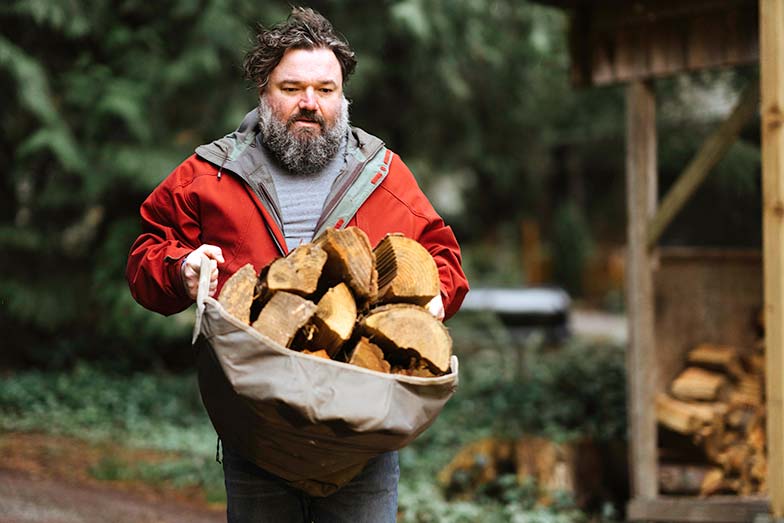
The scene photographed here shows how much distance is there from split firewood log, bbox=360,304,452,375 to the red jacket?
0.31 meters

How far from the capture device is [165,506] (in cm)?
555

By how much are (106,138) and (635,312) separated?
5043mm

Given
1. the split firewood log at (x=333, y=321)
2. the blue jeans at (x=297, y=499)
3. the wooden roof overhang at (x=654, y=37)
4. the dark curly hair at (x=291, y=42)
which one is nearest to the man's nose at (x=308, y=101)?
the dark curly hair at (x=291, y=42)

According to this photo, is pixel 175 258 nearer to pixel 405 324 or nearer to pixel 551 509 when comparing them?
pixel 405 324

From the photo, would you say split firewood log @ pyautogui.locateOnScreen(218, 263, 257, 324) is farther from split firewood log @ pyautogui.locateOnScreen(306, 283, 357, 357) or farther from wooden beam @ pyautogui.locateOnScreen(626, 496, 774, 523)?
wooden beam @ pyautogui.locateOnScreen(626, 496, 774, 523)

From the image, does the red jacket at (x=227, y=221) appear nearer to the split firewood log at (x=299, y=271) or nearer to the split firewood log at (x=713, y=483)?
the split firewood log at (x=299, y=271)

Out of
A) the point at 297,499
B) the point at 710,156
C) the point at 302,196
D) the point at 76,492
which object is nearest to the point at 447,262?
the point at 302,196

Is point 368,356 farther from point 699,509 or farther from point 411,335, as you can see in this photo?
point 699,509

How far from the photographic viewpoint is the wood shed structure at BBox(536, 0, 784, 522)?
4711 millimetres

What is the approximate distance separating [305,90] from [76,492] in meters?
4.02

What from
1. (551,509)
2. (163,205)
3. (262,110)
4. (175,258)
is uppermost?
(262,110)

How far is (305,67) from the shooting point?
2514 mm

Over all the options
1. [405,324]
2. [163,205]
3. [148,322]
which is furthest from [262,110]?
[148,322]

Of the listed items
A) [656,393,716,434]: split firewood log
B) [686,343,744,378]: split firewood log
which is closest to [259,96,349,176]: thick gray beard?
[656,393,716,434]: split firewood log
